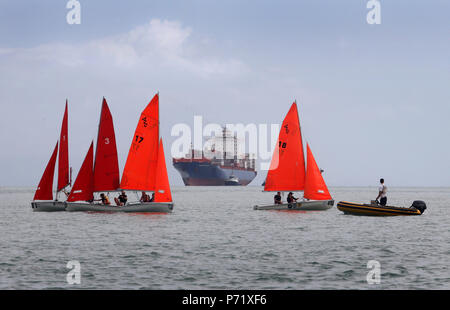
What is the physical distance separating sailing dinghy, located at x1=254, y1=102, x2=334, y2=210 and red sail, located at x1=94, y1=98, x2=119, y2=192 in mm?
11976

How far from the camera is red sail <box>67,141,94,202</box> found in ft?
135

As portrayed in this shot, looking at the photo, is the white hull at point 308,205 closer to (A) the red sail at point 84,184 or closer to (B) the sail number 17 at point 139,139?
(B) the sail number 17 at point 139,139

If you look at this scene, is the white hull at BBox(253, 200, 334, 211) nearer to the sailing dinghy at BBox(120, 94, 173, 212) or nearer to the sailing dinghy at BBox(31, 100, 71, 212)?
the sailing dinghy at BBox(120, 94, 173, 212)

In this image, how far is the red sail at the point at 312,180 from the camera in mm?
41938

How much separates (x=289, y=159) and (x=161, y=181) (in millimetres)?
10906

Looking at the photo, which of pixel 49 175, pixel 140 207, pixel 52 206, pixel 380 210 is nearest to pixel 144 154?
pixel 140 207

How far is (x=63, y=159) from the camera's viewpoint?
43.2 m

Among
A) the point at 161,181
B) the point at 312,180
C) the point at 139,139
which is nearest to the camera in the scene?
the point at 161,181

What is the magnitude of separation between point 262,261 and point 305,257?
6.92 ft

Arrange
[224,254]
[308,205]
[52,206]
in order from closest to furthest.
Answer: [224,254], [308,205], [52,206]

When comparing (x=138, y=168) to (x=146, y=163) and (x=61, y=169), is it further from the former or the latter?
(x=61, y=169)

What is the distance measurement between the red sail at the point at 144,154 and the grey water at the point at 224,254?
4.20 meters

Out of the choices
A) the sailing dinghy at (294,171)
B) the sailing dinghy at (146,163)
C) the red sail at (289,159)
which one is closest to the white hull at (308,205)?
the sailing dinghy at (294,171)
